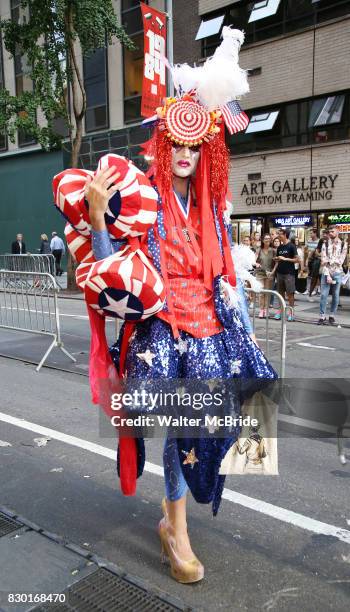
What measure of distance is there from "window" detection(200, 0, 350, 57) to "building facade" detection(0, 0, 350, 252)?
3 cm

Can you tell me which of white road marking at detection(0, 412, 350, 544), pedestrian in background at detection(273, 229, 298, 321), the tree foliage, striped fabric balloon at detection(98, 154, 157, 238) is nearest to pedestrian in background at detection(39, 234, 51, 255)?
the tree foliage

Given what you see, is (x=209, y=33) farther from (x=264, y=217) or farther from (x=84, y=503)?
(x=84, y=503)

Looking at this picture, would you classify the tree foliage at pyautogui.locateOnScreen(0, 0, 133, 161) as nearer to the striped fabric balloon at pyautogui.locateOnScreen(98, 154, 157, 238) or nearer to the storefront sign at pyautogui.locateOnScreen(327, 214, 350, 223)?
the storefront sign at pyautogui.locateOnScreen(327, 214, 350, 223)

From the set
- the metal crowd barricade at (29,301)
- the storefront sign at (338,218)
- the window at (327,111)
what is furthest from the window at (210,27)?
the metal crowd barricade at (29,301)

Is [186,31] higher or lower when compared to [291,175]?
higher

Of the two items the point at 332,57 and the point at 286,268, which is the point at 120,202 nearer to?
the point at 286,268

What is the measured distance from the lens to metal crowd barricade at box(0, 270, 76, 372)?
7.04 m

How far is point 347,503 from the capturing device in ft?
10.2

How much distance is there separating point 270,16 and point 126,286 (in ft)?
54.1

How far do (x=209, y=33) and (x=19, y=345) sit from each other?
44.3 feet

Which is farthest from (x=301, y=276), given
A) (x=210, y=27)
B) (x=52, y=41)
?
(x=52, y=41)

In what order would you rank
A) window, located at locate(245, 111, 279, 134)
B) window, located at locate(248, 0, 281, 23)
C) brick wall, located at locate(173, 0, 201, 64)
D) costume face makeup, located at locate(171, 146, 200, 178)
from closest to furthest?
costume face makeup, located at locate(171, 146, 200, 178)
window, located at locate(248, 0, 281, 23)
window, located at locate(245, 111, 279, 134)
brick wall, located at locate(173, 0, 201, 64)

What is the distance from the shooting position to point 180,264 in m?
2.24

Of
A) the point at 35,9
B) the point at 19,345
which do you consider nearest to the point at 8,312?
the point at 19,345
